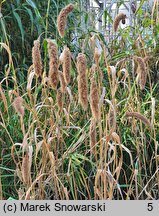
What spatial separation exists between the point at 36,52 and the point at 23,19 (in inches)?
54.3

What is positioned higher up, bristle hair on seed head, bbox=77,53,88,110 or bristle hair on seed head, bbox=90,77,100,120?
bristle hair on seed head, bbox=77,53,88,110

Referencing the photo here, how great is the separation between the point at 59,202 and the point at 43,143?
0.15 meters

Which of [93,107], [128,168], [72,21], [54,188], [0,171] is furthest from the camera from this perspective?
[72,21]

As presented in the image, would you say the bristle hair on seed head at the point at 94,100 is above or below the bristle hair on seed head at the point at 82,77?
below

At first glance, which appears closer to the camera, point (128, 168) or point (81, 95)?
point (81, 95)

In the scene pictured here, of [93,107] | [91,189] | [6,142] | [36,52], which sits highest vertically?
[36,52]

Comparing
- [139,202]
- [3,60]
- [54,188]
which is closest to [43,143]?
[54,188]

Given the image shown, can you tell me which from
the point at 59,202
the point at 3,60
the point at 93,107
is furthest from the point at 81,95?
the point at 3,60

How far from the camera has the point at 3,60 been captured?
2.26 m

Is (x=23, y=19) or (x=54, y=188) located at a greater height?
(x=23, y=19)

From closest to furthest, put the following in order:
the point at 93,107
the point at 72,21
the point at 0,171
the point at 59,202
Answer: the point at 93,107 < the point at 59,202 < the point at 0,171 < the point at 72,21

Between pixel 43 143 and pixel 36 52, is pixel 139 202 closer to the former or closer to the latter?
pixel 43 143

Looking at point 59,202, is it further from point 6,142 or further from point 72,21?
point 72,21

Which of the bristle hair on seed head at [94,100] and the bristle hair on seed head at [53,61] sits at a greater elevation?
the bristle hair on seed head at [53,61]
